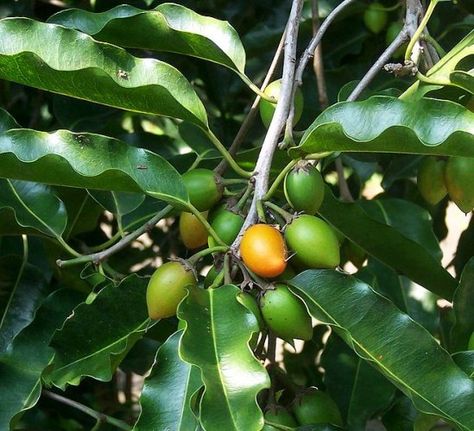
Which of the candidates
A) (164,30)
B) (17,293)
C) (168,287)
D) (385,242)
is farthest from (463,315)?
(17,293)

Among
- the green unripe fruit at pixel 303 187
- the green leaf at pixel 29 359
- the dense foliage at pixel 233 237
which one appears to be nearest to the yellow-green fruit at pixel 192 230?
the dense foliage at pixel 233 237

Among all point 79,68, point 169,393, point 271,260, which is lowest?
point 169,393

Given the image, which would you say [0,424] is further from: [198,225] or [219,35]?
[219,35]

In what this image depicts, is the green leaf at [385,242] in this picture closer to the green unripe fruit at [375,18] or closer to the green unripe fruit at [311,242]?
the green unripe fruit at [311,242]

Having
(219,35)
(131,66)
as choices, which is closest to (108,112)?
(219,35)

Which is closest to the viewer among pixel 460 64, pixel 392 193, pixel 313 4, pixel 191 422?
pixel 191 422

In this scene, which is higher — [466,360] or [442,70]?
[442,70]

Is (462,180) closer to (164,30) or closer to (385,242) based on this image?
(385,242)

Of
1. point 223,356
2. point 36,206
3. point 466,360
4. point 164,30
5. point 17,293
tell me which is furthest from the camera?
point 17,293
